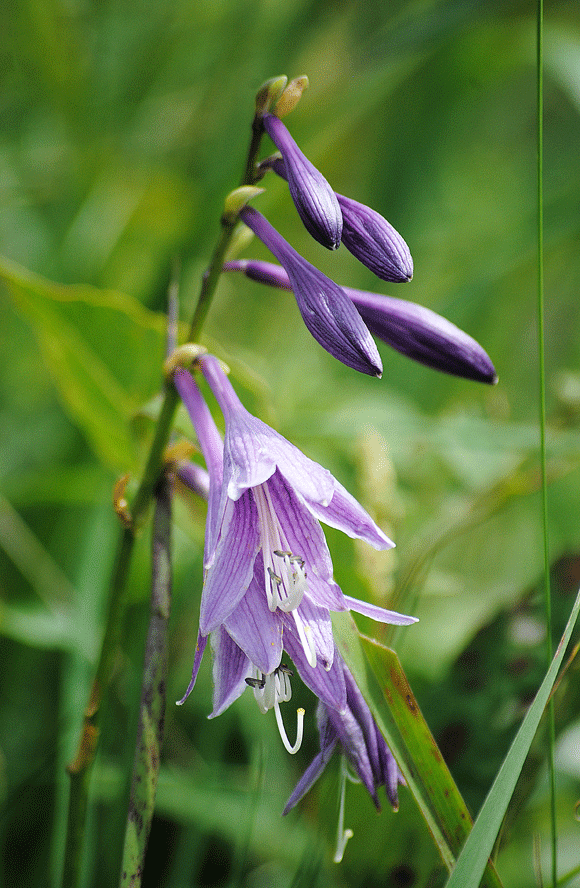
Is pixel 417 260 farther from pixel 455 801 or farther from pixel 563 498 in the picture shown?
pixel 455 801

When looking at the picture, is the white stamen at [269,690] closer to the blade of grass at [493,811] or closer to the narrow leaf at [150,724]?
the narrow leaf at [150,724]

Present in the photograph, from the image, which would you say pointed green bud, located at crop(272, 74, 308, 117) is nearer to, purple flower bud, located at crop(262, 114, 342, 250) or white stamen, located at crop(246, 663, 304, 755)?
purple flower bud, located at crop(262, 114, 342, 250)

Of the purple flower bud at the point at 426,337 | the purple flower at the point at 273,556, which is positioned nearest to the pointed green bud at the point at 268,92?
the purple flower bud at the point at 426,337

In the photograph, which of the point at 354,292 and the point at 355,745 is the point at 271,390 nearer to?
the point at 354,292

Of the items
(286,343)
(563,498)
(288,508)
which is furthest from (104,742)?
(286,343)

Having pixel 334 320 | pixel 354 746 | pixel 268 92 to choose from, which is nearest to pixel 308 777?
pixel 354 746

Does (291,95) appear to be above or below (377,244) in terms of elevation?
above
